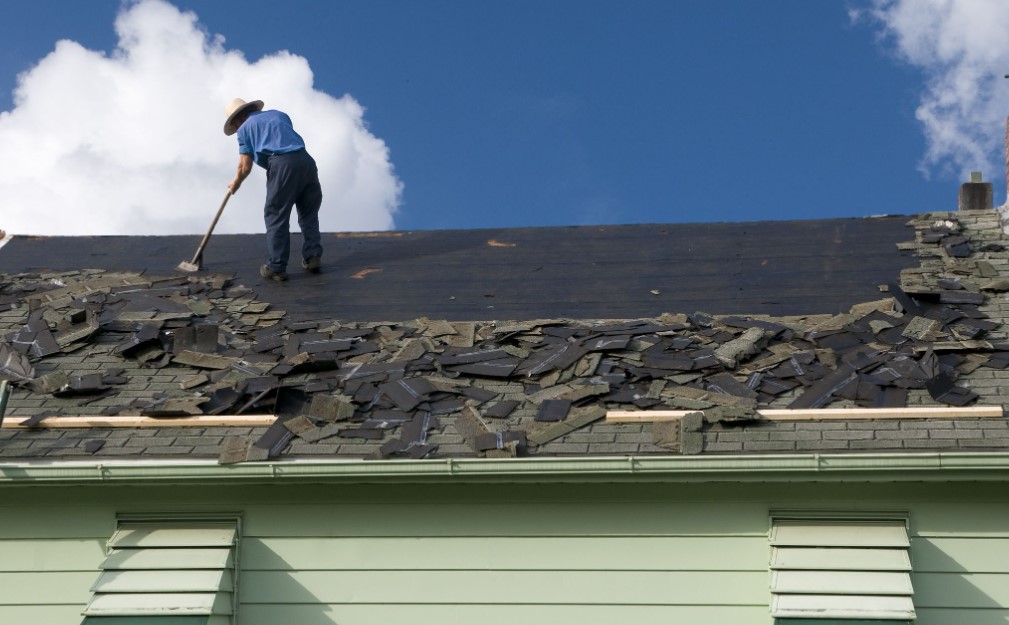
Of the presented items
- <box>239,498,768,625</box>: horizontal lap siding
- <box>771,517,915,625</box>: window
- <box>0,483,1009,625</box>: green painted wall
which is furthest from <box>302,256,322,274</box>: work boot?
<box>771,517,915,625</box>: window

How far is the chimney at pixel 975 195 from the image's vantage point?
1241 cm

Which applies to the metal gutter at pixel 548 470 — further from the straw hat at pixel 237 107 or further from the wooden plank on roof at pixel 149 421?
the straw hat at pixel 237 107

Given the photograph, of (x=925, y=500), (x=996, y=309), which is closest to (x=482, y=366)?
(x=925, y=500)

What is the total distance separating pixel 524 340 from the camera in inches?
353

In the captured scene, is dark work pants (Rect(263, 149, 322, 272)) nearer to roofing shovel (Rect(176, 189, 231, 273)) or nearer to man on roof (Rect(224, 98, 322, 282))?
man on roof (Rect(224, 98, 322, 282))

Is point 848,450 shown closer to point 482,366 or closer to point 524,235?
point 482,366

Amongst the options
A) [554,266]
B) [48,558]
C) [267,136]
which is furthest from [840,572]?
[267,136]

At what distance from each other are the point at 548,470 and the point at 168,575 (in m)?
2.36

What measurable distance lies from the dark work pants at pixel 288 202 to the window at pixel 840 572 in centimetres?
616

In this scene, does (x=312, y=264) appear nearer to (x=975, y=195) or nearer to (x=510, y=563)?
(x=510, y=563)

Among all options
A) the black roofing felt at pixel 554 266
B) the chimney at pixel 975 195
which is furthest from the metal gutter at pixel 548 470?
the chimney at pixel 975 195

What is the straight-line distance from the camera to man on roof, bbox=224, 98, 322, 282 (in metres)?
11.2

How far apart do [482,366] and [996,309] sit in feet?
12.9

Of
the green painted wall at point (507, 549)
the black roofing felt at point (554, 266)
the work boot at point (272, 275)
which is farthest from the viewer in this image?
the work boot at point (272, 275)
